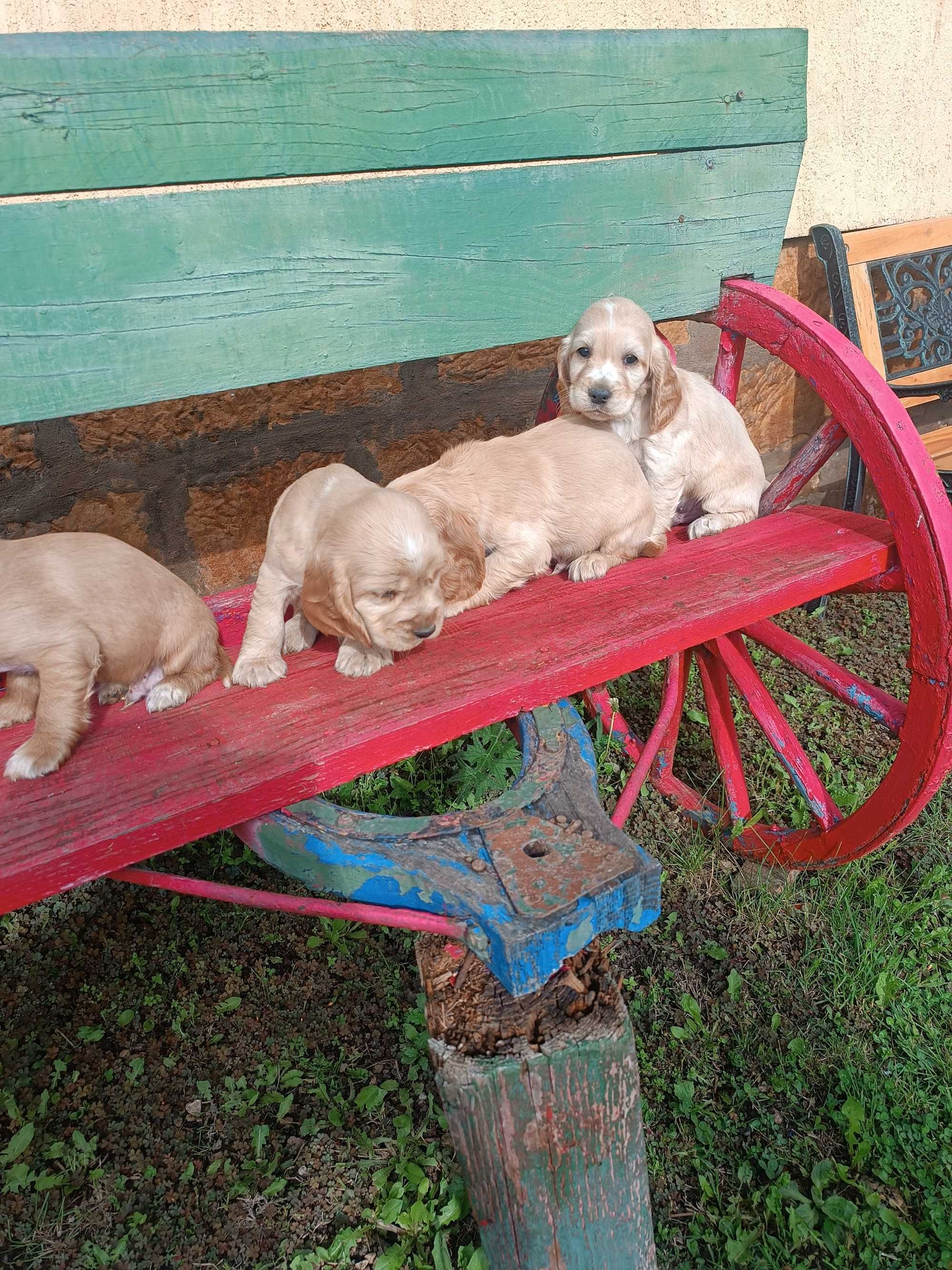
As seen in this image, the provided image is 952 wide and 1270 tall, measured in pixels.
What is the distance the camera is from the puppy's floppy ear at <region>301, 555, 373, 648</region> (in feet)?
5.11

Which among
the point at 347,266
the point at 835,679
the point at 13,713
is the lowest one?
the point at 835,679

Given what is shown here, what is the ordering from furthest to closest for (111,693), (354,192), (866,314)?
1. (866,314)
2. (354,192)
3. (111,693)

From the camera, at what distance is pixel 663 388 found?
2146 millimetres

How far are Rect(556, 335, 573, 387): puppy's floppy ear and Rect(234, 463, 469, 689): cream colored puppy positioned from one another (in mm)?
713

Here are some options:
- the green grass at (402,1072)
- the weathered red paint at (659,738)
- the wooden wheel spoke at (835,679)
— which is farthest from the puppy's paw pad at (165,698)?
the wooden wheel spoke at (835,679)

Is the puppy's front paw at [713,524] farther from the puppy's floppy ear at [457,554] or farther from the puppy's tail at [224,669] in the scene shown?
the puppy's tail at [224,669]

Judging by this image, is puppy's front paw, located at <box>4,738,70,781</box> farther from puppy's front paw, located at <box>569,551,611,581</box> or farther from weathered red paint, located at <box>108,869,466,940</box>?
puppy's front paw, located at <box>569,551,611,581</box>

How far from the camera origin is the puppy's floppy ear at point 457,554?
1716 mm

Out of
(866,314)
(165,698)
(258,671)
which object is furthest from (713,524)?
(866,314)

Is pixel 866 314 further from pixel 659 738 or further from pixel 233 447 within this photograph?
pixel 233 447

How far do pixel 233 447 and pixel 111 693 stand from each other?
125 centimetres

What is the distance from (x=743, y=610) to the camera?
1749 mm

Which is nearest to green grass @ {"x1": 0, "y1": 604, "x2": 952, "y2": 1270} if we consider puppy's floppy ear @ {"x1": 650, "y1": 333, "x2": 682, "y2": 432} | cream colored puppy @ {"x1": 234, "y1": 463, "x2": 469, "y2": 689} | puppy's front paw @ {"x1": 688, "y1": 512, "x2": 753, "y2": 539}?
puppy's front paw @ {"x1": 688, "y1": 512, "x2": 753, "y2": 539}

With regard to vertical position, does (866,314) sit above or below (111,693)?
above
